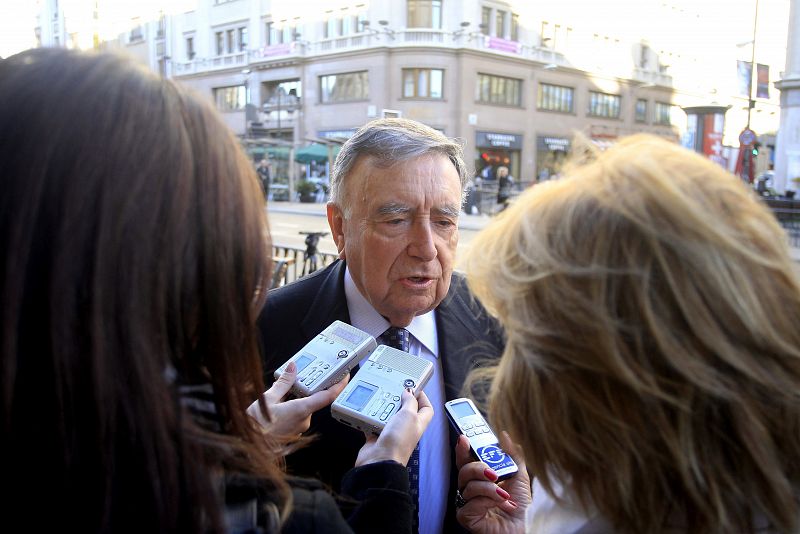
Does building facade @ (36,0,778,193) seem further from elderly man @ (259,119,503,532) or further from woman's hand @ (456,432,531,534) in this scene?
woman's hand @ (456,432,531,534)

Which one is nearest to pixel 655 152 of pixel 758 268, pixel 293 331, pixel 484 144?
pixel 758 268

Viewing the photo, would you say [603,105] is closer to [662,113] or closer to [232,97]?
[662,113]

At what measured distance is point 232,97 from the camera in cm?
4153

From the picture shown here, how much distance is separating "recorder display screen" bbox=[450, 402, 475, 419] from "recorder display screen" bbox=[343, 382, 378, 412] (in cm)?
31

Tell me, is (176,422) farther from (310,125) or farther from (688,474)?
(310,125)

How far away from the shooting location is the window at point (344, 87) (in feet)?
116

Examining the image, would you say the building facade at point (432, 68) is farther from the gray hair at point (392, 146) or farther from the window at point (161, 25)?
the gray hair at point (392, 146)

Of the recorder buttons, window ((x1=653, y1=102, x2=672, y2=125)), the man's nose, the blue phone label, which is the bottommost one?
the blue phone label

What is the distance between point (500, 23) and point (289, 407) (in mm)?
38258

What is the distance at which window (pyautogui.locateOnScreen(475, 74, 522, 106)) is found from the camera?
35500 millimetres

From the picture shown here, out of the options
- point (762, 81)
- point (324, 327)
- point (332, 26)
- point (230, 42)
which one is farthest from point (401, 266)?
point (762, 81)

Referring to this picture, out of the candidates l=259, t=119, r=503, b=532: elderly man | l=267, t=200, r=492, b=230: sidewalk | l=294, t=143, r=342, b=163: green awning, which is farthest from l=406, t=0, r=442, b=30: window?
l=259, t=119, r=503, b=532: elderly man

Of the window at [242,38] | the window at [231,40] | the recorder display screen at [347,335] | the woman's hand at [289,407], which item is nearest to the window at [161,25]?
the window at [231,40]

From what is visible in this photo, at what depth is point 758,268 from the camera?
3.02 ft
